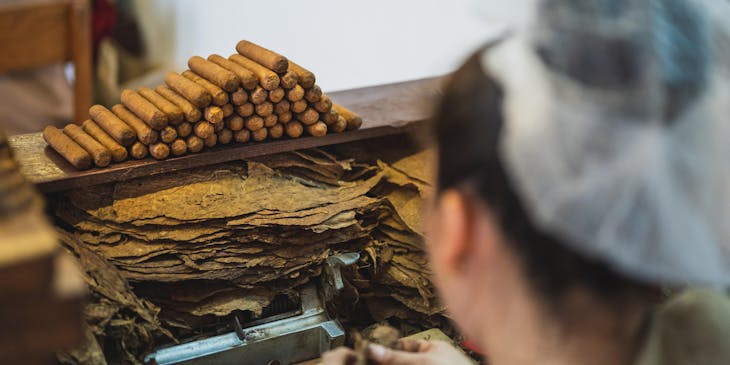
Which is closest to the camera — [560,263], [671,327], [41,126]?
[560,263]

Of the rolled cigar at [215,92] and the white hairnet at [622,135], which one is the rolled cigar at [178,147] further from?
the white hairnet at [622,135]

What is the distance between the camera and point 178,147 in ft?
6.89

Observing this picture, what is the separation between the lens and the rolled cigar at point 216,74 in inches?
81.4

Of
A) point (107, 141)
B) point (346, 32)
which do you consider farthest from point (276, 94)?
point (346, 32)

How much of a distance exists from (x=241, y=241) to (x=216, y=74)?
0.48 metres

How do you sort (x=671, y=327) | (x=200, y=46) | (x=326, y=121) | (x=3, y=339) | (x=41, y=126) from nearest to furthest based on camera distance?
(x=3, y=339)
(x=671, y=327)
(x=326, y=121)
(x=41, y=126)
(x=200, y=46)

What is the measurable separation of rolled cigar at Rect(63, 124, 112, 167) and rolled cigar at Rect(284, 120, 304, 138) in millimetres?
513

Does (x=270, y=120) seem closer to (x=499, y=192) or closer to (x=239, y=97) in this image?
(x=239, y=97)

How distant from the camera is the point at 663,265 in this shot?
0.96m

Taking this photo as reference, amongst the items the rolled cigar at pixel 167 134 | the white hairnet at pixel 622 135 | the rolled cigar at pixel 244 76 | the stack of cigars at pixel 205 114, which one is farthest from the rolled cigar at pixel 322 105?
the white hairnet at pixel 622 135

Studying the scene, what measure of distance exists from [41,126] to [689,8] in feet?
11.3

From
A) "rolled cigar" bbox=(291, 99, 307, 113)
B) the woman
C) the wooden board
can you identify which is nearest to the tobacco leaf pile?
the wooden board

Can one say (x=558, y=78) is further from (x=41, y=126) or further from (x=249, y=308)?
(x=41, y=126)

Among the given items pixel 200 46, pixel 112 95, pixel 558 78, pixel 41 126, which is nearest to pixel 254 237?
pixel 558 78
